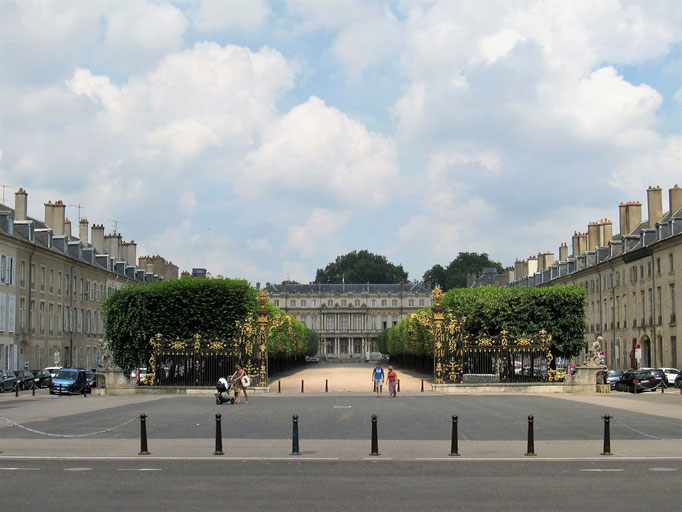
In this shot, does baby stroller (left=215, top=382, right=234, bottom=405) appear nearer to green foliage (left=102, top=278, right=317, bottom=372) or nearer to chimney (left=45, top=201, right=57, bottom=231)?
green foliage (left=102, top=278, right=317, bottom=372)

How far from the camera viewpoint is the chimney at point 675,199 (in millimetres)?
63125

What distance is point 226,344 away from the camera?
42562mm

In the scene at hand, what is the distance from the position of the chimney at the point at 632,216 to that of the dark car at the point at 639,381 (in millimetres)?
28428

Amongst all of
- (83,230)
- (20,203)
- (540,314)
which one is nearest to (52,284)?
(20,203)

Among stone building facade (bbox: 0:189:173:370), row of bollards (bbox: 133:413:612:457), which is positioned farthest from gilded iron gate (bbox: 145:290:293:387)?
row of bollards (bbox: 133:413:612:457)

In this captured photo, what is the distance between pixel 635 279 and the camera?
68.5 m

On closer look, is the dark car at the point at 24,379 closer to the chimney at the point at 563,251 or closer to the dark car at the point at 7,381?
the dark car at the point at 7,381

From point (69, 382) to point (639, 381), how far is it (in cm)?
2852

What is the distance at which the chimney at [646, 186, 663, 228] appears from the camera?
67625mm
